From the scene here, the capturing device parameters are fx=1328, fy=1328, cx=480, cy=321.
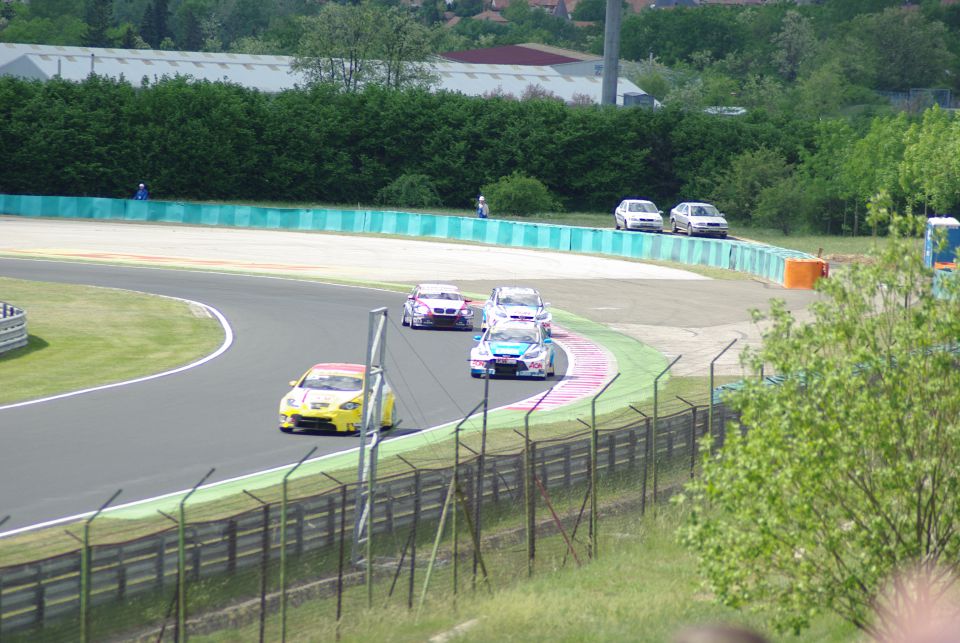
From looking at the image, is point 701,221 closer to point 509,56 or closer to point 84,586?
point 84,586

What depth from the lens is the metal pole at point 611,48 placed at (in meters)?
91.9

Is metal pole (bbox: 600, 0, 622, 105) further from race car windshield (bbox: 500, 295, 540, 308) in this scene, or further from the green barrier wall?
race car windshield (bbox: 500, 295, 540, 308)

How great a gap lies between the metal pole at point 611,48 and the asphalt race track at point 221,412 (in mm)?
50517

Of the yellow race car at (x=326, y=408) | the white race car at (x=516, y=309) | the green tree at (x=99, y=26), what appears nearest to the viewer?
the yellow race car at (x=326, y=408)

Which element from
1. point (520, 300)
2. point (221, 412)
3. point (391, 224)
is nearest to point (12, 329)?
point (221, 412)

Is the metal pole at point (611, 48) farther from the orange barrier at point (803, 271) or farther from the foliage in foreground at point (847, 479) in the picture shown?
the foliage in foreground at point (847, 479)

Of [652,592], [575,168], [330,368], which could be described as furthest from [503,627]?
[575,168]

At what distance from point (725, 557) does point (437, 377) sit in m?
21.0

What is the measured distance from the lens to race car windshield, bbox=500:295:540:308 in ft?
128

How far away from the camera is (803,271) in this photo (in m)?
53.4

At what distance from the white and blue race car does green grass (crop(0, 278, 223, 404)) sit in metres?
7.84

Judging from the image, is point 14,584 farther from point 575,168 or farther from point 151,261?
point 575,168

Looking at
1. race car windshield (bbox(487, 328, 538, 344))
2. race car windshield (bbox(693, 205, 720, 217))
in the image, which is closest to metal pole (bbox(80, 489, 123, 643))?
race car windshield (bbox(487, 328, 538, 344))

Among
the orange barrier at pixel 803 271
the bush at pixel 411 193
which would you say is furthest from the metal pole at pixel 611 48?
the orange barrier at pixel 803 271
